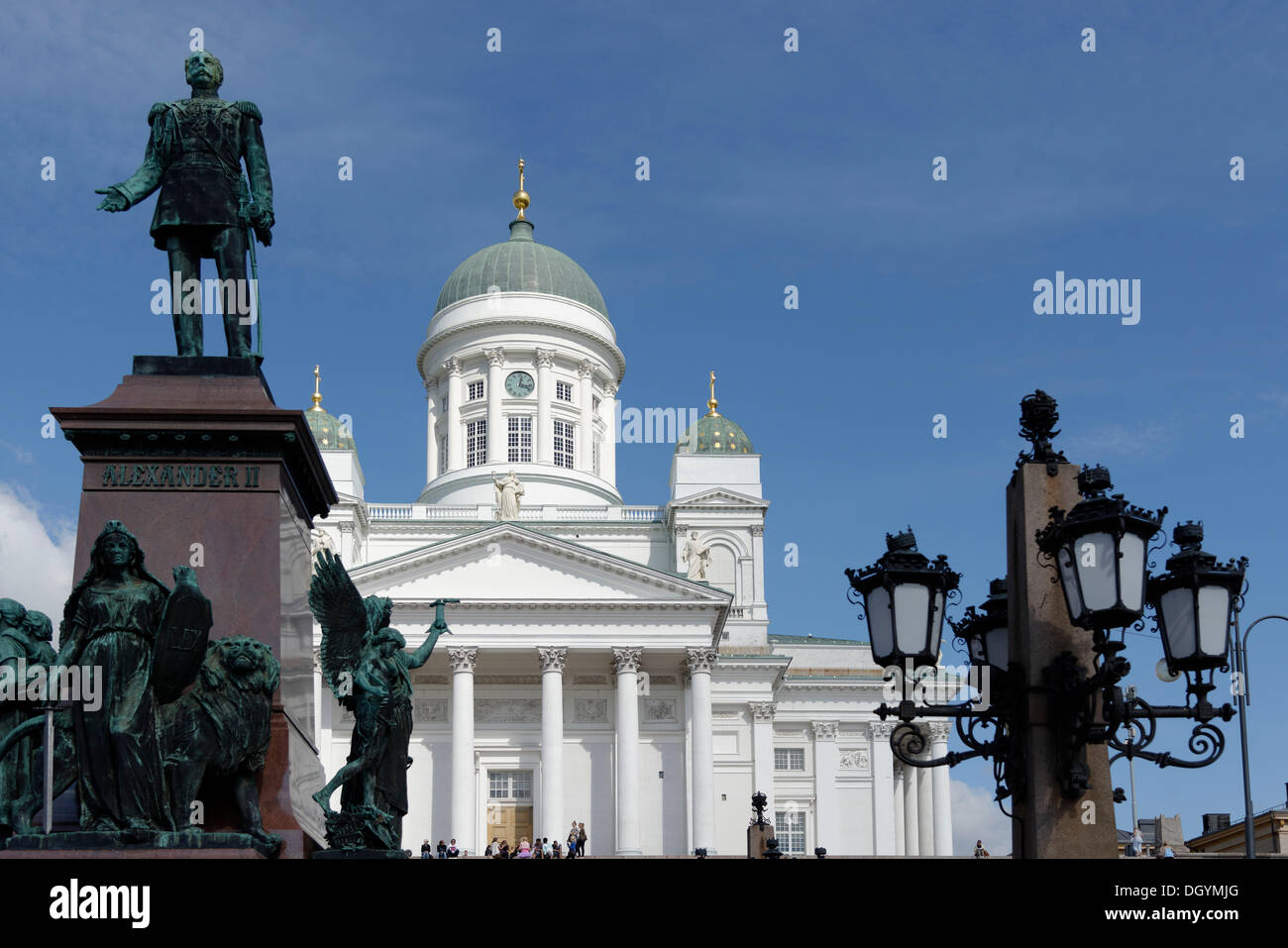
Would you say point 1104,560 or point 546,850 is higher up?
point 1104,560

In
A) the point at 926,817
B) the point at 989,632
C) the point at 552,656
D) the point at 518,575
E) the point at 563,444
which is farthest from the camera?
the point at 563,444

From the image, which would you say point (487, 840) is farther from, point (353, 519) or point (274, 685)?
point (274, 685)

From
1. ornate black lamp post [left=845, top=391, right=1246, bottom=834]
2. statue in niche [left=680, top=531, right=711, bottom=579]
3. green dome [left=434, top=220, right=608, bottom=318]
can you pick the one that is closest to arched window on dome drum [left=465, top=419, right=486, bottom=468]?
green dome [left=434, top=220, right=608, bottom=318]

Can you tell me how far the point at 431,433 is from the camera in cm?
8431

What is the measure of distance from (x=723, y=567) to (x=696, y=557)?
5246 mm

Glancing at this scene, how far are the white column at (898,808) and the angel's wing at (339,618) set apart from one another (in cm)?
6506

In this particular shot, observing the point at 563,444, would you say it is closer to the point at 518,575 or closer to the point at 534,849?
the point at 518,575

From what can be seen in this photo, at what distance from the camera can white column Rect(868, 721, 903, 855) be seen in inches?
2840

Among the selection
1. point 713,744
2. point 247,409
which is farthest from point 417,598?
point 247,409

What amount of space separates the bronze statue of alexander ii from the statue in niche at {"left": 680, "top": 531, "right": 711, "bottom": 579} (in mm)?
58127

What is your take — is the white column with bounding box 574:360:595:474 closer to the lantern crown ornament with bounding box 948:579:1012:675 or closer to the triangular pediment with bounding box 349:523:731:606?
the triangular pediment with bounding box 349:523:731:606

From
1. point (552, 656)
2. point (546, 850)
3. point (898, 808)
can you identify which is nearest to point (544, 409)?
point (552, 656)

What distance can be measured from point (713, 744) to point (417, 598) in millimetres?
15794
